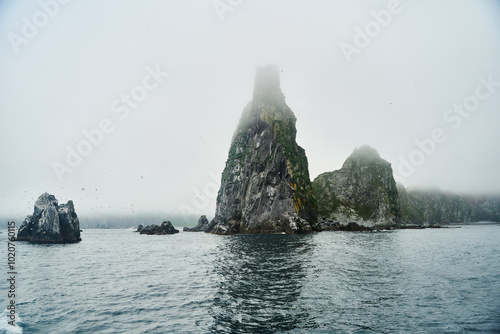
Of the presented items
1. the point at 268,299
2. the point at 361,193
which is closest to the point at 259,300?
the point at 268,299

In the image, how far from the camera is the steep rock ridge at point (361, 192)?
550ft

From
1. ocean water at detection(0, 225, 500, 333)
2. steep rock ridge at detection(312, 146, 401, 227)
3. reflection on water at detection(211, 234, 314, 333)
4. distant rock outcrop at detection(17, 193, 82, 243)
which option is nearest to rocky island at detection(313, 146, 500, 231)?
steep rock ridge at detection(312, 146, 401, 227)

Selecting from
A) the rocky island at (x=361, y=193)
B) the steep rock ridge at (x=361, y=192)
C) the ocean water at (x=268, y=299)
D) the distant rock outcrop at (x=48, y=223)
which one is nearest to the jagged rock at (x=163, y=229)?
the distant rock outcrop at (x=48, y=223)

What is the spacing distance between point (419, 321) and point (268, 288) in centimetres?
1090

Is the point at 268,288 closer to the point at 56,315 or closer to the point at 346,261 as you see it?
the point at 56,315

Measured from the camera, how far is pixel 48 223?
81062 millimetres

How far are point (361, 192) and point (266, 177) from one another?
310 feet

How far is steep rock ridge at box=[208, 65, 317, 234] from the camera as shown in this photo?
4370 inches

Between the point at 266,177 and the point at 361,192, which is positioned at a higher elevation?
the point at 266,177

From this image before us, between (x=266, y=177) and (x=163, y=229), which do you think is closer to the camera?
(x=266, y=177)

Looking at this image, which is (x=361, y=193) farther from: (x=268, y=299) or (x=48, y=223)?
(x=268, y=299)

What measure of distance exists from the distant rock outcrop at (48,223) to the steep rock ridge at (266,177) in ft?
192

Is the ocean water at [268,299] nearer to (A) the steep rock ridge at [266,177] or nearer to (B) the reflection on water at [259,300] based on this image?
(B) the reflection on water at [259,300]

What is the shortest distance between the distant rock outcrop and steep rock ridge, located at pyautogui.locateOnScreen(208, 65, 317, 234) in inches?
2306
